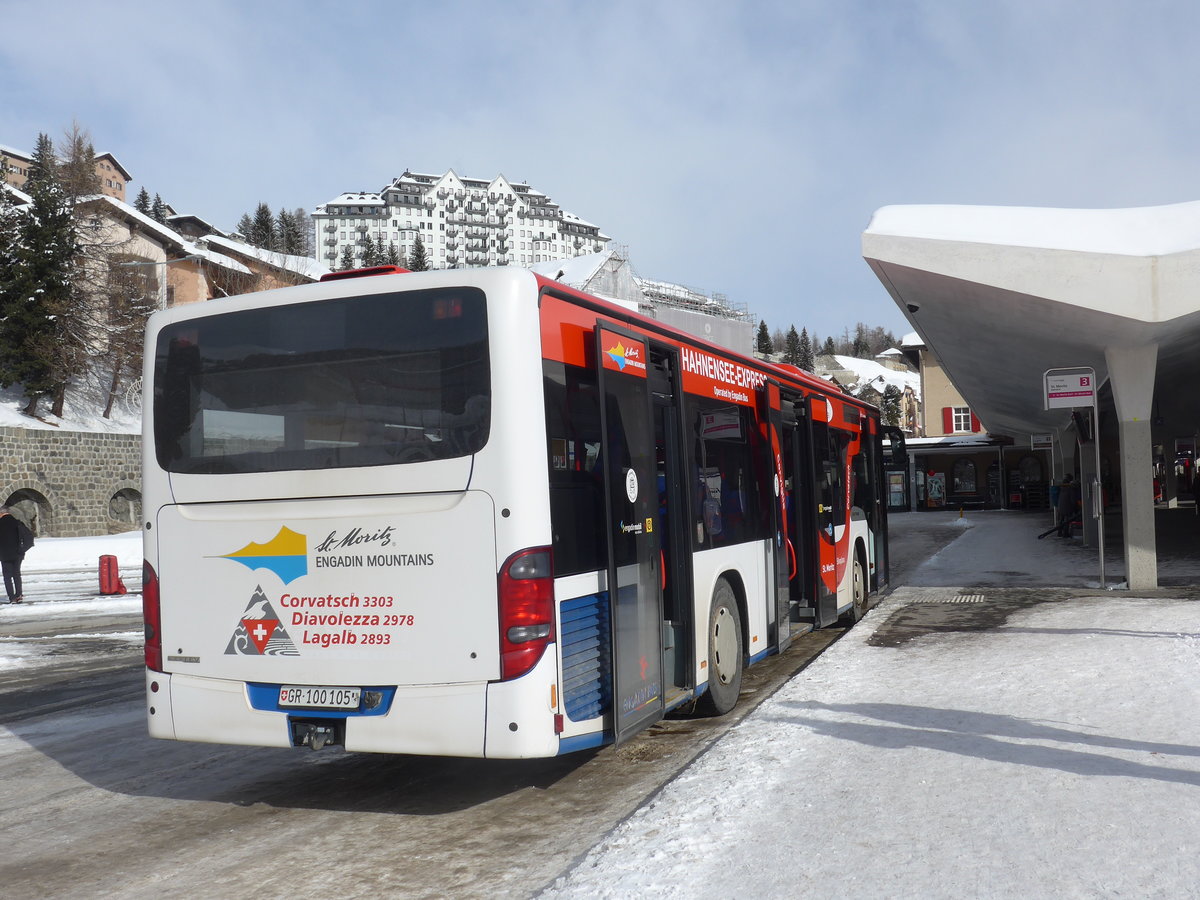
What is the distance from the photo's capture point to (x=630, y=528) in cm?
625

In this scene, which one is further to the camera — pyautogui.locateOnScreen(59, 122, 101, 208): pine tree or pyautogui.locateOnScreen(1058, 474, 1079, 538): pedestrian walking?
pyautogui.locateOnScreen(59, 122, 101, 208): pine tree

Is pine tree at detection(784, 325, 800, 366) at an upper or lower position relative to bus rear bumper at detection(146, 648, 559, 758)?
upper

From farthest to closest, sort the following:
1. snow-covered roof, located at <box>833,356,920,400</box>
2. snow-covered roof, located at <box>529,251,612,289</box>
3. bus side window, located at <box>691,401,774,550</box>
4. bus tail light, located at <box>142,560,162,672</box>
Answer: snow-covered roof, located at <box>833,356,920,400</box> < snow-covered roof, located at <box>529,251,612,289</box> < bus side window, located at <box>691,401,774,550</box> < bus tail light, located at <box>142,560,162,672</box>

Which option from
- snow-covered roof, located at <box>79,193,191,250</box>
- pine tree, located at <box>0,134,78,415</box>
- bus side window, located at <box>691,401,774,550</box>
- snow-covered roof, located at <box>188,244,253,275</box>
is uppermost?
snow-covered roof, located at <box>79,193,191,250</box>

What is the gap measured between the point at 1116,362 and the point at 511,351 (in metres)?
12.9

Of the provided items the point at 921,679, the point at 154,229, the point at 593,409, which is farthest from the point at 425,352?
the point at 154,229

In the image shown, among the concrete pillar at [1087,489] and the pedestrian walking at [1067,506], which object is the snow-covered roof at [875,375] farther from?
the concrete pillar at [1087,489]

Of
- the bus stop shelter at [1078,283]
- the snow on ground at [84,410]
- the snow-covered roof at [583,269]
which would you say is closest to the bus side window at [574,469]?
the bus stop shelter at [1078,283]

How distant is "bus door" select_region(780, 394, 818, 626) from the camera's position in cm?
1009

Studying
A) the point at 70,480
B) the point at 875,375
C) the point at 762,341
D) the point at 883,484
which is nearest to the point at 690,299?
the point at 762,341

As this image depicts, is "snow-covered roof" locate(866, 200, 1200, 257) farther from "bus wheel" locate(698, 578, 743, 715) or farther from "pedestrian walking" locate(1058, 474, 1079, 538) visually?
"pedestrian walking" locate(1058, 474, 1079, 538)

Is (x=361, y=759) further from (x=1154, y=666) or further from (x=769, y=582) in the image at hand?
(x=1154, y=666)

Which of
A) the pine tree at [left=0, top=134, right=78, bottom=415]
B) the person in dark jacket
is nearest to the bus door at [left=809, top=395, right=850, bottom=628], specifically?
the person in dark jacket

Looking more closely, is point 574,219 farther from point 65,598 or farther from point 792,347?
point 65,598
